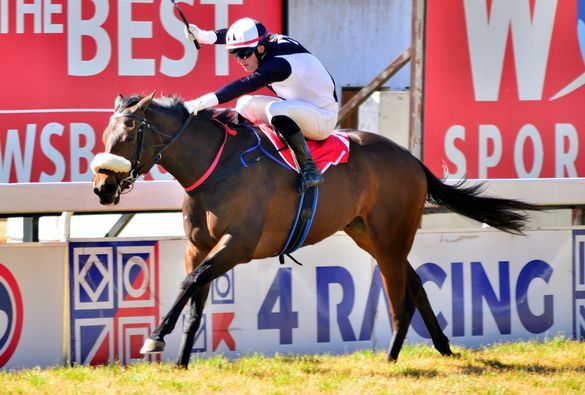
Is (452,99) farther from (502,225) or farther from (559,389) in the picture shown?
(559,389)

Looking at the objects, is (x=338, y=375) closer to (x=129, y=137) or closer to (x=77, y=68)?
(x=129, y=137)

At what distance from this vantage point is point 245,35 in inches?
270

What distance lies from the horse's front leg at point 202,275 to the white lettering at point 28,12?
8.53 feet

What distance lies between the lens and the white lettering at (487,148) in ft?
29.2

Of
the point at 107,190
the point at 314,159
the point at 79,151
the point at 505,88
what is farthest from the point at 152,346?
the point at 505,88

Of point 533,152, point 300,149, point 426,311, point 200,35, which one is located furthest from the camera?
point 533,152

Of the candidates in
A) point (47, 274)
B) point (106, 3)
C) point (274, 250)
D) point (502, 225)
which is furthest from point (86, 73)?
point (502, 225)

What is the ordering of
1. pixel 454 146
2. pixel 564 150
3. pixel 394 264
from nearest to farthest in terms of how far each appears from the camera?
1. pixel 394 264
2. pixel 454 146
3. pixel 564 150

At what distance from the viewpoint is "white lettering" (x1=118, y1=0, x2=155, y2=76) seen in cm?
820

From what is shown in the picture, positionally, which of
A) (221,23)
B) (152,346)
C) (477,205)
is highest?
(221,23)

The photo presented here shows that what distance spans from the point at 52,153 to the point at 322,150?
223cm

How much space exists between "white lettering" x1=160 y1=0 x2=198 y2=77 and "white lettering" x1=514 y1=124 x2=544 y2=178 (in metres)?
2.98

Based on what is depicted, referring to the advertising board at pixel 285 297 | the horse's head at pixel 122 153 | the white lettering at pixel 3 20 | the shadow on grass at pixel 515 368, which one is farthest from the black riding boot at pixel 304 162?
the white lettering at pixel 3 20

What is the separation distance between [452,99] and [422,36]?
0.62 meters
